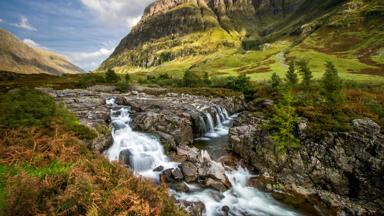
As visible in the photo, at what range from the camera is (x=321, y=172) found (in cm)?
2080

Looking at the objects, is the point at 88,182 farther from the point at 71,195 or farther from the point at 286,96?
the point at 286,96

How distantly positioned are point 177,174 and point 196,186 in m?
1.84

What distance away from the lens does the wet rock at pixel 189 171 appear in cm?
1967

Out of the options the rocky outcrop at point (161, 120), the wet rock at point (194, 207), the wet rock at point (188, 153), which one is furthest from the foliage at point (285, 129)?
the rocky outcrop at point (161, 120)

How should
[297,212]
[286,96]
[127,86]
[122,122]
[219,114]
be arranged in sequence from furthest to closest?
[127,86], [219,114], [122,122], [286,96], [297,212]

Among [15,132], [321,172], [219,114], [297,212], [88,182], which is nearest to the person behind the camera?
[88,182]

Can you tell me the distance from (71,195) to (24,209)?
121cm

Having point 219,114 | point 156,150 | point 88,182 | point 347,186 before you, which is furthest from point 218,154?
point 88,182

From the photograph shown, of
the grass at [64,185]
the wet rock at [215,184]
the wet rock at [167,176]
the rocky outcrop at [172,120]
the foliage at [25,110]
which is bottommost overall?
the wet rock at [215,184]

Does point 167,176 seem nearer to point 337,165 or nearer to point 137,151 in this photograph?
point 137,151

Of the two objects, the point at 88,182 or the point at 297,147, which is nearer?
the point at 88,182

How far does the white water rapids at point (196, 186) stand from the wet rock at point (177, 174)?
122 cm

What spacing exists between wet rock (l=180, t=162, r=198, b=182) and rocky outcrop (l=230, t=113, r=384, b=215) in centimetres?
673

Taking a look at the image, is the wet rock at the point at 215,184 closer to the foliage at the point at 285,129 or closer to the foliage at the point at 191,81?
the foliage at the point at 285,129
